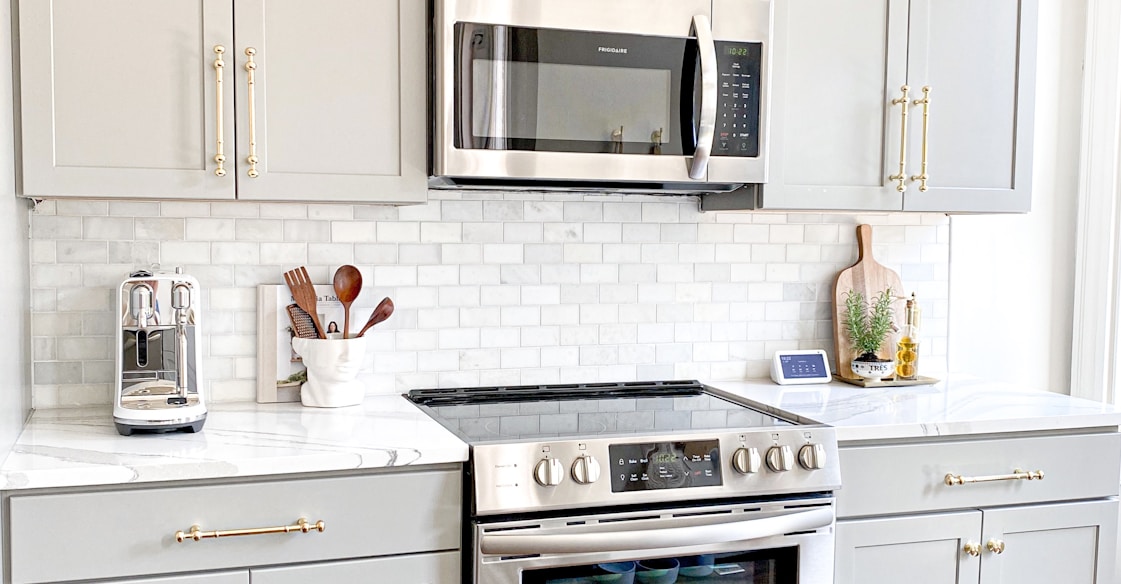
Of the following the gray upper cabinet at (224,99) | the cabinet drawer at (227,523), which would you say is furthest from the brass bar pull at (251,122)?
the cabinet drawer at (227,523)

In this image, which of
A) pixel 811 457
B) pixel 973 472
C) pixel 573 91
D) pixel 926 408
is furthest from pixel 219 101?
pixel 973 472

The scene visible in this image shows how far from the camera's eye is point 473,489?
196cm

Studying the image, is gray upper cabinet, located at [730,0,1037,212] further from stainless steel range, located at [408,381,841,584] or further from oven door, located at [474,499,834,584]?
oven door, located at [474,499,834,584]

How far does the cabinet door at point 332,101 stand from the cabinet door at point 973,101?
128 centimetres

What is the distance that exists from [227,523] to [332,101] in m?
0.91

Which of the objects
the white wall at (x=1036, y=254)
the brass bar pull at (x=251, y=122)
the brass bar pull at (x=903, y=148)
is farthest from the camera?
the white wall at (x=1036, y=254)

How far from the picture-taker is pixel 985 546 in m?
2.37

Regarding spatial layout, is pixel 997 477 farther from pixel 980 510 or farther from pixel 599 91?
pixel 599 91

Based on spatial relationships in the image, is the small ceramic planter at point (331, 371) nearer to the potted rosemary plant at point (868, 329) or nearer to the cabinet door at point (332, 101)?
the cabinet door at point (332, 101)

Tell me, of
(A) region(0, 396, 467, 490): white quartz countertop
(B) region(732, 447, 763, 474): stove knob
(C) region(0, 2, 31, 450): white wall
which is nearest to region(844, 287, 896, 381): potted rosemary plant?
(B) region(732, 447, 763, 474): stove knob

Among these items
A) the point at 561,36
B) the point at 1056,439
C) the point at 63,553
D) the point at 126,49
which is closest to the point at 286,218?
the point at 126,49

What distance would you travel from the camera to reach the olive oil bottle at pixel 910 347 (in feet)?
9.24

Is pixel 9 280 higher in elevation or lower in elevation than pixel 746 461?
higher

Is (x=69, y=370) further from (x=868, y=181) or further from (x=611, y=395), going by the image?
(x=868, y=181)
